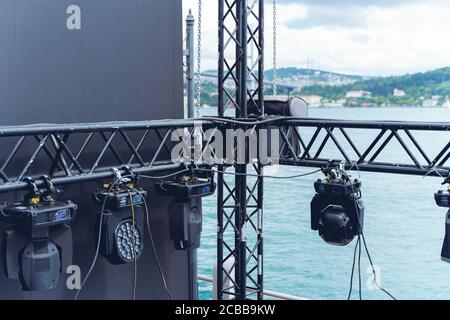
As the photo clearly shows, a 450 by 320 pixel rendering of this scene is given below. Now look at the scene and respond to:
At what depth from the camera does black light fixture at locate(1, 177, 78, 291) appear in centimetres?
367

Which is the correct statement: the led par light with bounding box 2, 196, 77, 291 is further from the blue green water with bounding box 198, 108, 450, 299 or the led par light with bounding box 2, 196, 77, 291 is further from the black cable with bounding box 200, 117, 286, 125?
the blue green water with bounding box 198, 108, 450, 299

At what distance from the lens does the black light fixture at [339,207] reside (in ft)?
14.9

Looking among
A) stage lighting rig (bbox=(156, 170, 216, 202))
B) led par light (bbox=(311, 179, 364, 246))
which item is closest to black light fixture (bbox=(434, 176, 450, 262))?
led par light (bbox=(311, 179, 364, 246))

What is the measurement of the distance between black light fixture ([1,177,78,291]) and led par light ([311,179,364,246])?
194cm

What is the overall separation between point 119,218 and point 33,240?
71 centimetres

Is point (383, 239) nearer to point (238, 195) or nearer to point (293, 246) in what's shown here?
point (293, 246)

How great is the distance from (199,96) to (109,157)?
1.38 metres

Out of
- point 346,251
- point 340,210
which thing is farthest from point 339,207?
point 346,251

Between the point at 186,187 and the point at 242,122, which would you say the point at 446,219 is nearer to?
the point at 242,122

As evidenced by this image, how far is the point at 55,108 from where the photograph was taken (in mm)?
4332

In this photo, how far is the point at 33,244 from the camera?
12.2 feet

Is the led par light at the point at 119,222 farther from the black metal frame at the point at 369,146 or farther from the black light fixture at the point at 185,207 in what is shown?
the black metal frame at the point at 369,146

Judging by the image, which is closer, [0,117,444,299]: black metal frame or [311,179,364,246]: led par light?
[0,117,444,299]: black metal frame
